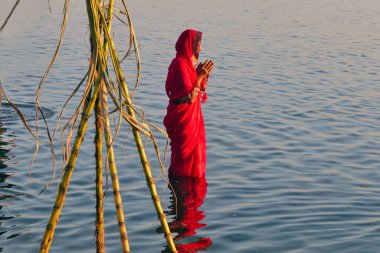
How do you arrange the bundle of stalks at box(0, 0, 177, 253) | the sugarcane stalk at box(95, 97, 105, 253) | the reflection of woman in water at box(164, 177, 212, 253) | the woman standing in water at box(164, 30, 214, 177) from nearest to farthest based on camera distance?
the bundle of stalks at box(0, 0, 177, 253)
the sugarcane stalk at box(95, 97, 105, 253)
the reflection of woman in water at box(164, 177, 212, 253)
the woman standing in water at box(164, 30, 214, 177)

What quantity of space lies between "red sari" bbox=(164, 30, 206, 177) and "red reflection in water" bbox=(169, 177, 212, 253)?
0.55 feet

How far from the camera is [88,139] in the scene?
1180 cm

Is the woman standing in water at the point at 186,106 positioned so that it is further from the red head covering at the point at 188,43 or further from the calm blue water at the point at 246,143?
the calm blue water at the point at 246,143

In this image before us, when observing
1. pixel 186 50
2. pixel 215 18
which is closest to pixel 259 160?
pixel 186 50

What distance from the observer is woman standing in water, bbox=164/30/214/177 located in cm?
895

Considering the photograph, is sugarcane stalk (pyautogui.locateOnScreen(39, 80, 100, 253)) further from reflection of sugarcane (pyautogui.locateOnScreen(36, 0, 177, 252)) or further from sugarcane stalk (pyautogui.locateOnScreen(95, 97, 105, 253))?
sugarcane stalk (pyautogui.locateOnScreen(95, 97, 105, 253))

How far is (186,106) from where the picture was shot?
916 cm

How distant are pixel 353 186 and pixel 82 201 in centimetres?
329

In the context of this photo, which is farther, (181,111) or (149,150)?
(149,150)

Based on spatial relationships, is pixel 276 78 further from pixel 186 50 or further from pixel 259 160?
pixel 186 50

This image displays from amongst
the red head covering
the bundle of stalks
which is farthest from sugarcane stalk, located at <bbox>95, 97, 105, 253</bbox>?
the red head covering

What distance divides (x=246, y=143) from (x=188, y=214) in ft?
11.1

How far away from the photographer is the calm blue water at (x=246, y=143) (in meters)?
7.93

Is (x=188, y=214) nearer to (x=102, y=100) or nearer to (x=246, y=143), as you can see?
(x=246, y=143)
